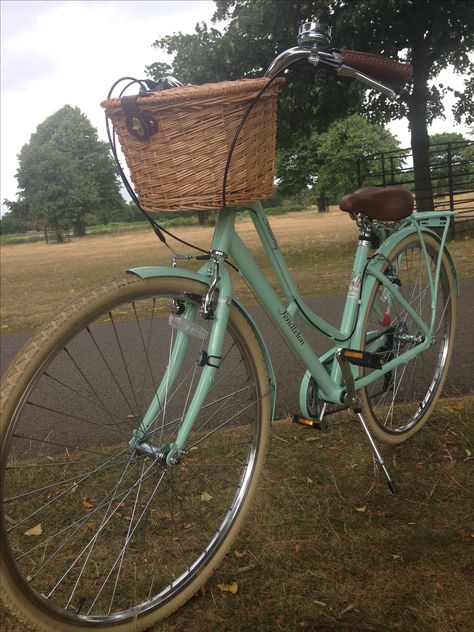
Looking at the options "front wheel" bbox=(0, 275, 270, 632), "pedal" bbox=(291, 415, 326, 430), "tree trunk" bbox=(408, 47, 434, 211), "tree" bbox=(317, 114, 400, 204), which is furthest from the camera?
"tree" bbox=(317, 114, 400, 204)

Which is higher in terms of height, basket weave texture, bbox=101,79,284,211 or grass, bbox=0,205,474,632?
basket weave texture, bbox=101,79,284,211

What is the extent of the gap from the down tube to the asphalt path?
51 cm

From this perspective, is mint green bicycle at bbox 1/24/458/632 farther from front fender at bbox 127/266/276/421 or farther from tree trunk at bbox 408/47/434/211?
tree trunk at bbox 408/47/434/211

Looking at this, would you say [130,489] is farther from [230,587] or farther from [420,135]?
[420,135]

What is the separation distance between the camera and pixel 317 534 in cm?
243

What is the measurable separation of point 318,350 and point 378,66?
7.30ft

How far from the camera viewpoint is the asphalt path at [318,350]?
3930mm

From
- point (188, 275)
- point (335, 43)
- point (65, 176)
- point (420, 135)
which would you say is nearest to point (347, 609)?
point (188, 275)

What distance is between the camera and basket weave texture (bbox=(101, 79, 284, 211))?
176cm

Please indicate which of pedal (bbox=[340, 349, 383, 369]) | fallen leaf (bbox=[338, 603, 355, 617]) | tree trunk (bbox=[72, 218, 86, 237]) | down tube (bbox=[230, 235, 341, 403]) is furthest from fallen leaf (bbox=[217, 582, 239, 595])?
tree trunk (bbox=[72, 218, 86, 237])

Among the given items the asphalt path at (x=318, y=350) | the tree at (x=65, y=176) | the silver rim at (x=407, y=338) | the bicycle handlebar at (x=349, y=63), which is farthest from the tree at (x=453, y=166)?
the tree at (x=65, y=176)

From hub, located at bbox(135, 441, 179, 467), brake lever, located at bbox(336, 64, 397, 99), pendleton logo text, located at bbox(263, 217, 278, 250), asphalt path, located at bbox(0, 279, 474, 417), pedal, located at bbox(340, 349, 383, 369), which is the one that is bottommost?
asphalt path, located at bbox(0, 279, 474, 417)

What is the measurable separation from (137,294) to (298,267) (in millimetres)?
9377

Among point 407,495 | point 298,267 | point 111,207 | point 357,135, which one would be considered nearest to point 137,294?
point 407,495
